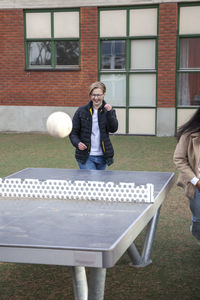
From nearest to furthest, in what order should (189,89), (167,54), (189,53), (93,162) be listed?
(93,162)
(167,54)
(189,53)
(189,89)

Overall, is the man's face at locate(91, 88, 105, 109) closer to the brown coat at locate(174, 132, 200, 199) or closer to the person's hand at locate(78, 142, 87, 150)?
the person's hand at locate(78, 142, 87, 150)

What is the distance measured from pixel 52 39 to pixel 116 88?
10.6 ft

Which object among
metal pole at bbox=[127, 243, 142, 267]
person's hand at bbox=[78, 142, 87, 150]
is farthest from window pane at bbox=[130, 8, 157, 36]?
metal pole at bbox=[127, 243, 142, 267]

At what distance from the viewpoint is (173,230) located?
260 inches

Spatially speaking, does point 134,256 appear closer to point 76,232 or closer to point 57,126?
point 57,126

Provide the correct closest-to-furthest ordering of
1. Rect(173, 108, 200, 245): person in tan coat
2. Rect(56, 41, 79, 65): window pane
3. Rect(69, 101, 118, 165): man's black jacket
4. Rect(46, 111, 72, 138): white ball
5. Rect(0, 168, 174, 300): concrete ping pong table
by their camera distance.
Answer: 1. Rect(0, 168, 174, 300): concrete ping pong table
2. Rect(173, 108, 200, 245): person in tan coat
3. Rect(46, 111, 72, 138): white ball
4. Rect(69, 101, 118, 165): man's black jacket
5. Rect(56, 41, 79, 65): window pane

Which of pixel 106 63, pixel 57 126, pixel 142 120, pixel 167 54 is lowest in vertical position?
pixel 142 120

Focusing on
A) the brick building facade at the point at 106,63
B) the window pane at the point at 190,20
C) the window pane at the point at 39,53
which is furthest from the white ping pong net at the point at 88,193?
the window pane at the point at 39,53

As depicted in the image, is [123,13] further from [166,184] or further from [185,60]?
[166,184]

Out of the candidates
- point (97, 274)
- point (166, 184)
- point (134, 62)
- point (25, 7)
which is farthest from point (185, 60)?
point (97, 274)

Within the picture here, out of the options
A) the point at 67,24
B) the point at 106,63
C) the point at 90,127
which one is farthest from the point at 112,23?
the point at 90,127

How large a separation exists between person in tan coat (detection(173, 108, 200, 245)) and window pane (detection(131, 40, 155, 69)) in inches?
532

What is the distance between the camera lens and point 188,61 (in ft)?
59.3

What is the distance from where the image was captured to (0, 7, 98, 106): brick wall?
60.9 feet
